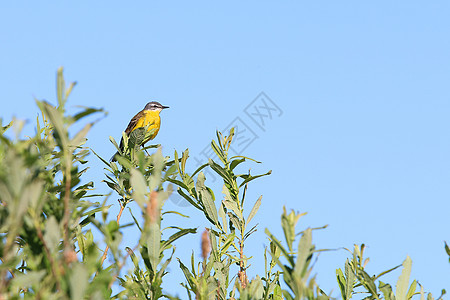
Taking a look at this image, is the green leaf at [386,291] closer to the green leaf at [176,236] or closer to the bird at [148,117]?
the green leaf at [176,236]

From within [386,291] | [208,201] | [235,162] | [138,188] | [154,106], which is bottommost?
[386,291]

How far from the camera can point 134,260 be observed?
267 centimetres

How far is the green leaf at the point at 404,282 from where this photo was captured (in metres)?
2.35

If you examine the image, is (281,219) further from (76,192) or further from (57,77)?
(76,192)

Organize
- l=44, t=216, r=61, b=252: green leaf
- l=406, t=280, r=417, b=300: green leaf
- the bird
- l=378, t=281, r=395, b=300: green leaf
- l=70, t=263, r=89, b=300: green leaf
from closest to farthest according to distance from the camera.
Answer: l=70, t=263, r=89, b=300: green leaf < l=44, t=216, r=61, b=252: green leaf < l=378, t=281, r=395, b=300: green leaf < l=406, t=280, r=417, b=300: green leaf < the bird

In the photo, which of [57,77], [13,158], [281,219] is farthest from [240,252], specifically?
[13,158]

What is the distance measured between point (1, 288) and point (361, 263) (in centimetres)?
166

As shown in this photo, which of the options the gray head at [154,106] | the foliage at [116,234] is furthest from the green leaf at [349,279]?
the gray head at [154,106]

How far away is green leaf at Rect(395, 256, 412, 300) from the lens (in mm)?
2350

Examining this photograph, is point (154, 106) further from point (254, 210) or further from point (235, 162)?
point (254, 210)

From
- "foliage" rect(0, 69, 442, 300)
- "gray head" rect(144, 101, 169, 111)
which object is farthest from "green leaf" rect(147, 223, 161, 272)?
"gray head" rect(144, 101, 169, 111)

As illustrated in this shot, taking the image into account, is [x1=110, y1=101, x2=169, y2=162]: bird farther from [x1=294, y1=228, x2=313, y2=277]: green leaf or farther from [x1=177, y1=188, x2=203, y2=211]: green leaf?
[x1=294, y1=228, x2=313, y2=277]: green leaf

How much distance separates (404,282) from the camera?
236 cm

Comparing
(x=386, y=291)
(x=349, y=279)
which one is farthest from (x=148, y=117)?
(x=386, y=291)
